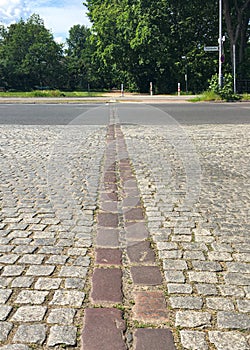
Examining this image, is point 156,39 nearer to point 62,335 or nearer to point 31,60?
point 31,60

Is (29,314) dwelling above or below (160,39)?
below

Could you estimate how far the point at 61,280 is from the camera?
295 cm

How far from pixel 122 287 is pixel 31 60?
54349mm

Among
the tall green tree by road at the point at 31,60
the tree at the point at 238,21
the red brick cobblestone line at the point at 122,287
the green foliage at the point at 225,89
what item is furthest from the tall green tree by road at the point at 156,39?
the red brick cobblestone line at the point at 122,287

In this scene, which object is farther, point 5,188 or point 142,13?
point 142,13

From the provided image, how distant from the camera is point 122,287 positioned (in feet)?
9.36

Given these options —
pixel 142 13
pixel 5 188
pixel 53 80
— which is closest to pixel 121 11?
pixel 142 13

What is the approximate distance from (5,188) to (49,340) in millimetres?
3487

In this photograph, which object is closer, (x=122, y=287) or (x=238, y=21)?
(x=122, y=287)

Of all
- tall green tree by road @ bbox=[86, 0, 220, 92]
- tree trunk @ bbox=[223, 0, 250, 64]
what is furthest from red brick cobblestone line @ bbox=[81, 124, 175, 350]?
tall green tree by road @ bbox=[86, 0, 220, 92]

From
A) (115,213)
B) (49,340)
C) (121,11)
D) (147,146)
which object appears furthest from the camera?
(121,11)

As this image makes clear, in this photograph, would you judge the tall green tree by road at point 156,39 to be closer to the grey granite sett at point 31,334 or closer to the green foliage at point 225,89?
the green foliage at point 225,89

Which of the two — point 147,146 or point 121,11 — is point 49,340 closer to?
point 147,146

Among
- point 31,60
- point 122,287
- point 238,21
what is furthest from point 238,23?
point 122,287
